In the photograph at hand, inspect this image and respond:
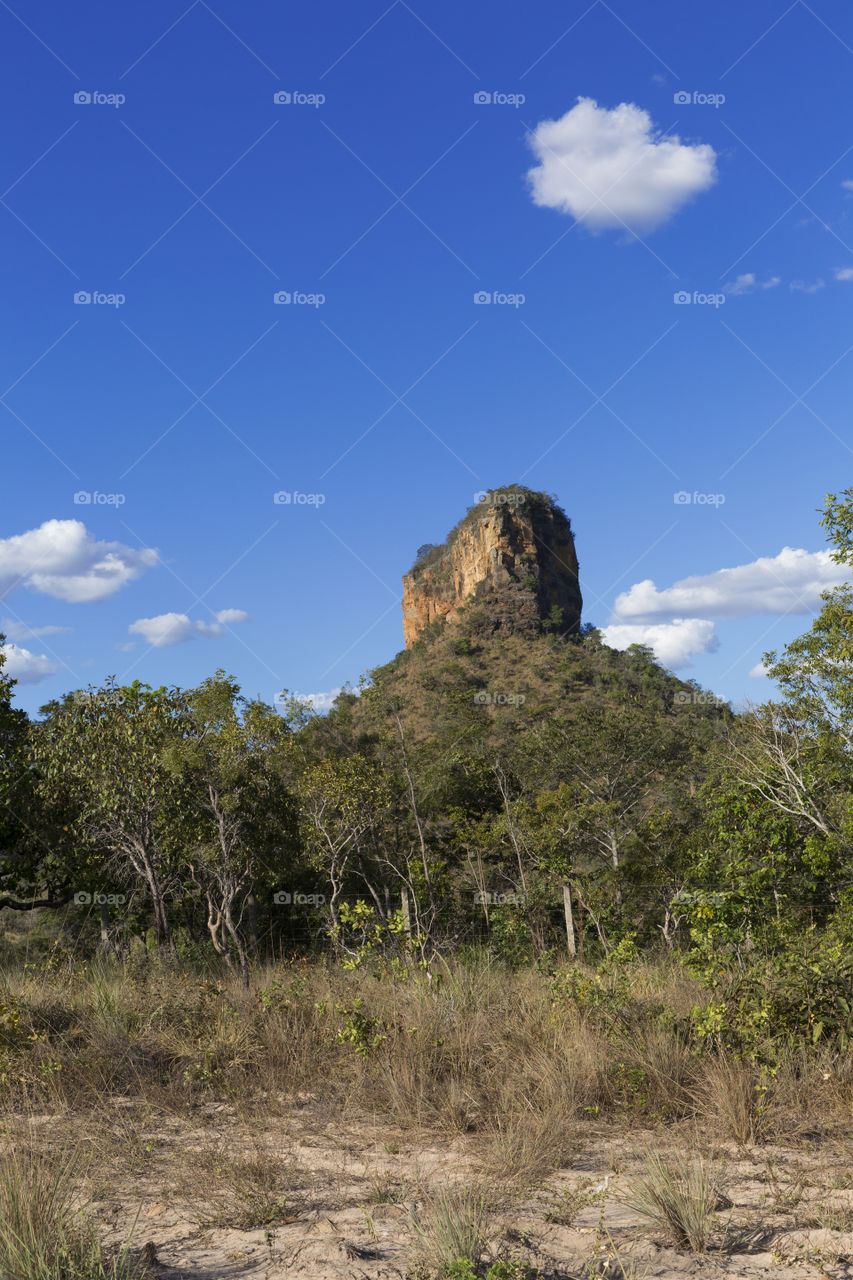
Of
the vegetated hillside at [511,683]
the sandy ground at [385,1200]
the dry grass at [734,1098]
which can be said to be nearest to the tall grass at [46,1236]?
the sandy ground at [385,1200]

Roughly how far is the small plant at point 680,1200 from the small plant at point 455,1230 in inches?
28.3

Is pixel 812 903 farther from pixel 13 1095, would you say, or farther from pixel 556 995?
pixel 13 1095

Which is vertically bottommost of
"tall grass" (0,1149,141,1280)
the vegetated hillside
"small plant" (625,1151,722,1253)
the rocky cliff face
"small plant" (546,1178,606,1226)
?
"small plant" (546,1178,606,1226)

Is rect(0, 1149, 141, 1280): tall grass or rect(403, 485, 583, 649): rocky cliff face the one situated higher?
rect(403, 485, 583, 649): rocky cliff face

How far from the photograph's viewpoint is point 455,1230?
12.1 ft

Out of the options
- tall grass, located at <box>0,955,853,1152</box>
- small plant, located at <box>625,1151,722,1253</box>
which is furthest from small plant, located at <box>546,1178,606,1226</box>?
tall grass, located at <box>0,955,853,1152</box>

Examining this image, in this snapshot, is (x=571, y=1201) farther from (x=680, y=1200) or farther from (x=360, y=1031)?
(x=360, y=1031)

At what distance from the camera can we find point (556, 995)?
22.3ft

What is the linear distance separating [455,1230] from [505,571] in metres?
93.1

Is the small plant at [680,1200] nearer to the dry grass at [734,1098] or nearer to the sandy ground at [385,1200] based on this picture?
the sandy ground at [385,1200]

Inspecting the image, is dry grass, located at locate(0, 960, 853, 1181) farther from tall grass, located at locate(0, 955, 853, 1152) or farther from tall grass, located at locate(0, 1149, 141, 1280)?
tall grass, located at locate(0, 1149, 141, 1280)

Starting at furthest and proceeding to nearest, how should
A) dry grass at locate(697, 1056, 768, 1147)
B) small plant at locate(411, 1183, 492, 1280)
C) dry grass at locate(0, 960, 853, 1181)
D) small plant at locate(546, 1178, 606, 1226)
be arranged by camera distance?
1. dry grass at locate(0, 960, 853, 1181)
2. dry grass at locate(697, 1056, 768, 1147)
3. small plant at locate(546, 1178, 606, 1226)
4. small plant at locate(411, 1183, 492, 1280)

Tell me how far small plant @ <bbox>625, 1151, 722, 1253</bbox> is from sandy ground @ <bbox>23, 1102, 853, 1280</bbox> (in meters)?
0.05

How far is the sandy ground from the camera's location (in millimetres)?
3740
